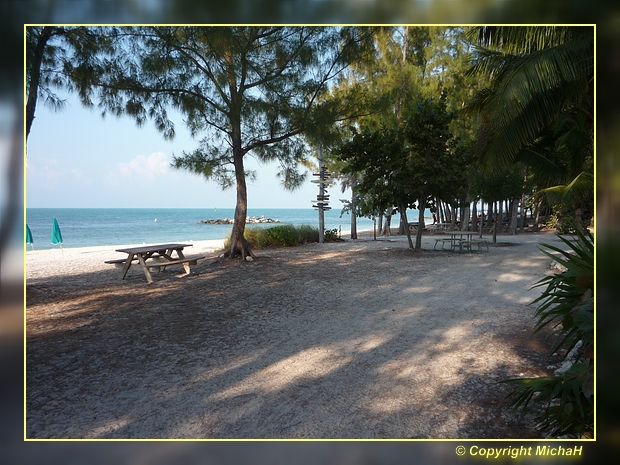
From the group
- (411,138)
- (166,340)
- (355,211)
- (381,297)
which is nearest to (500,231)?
(355,211)

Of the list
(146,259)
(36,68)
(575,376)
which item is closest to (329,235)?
(146,259)

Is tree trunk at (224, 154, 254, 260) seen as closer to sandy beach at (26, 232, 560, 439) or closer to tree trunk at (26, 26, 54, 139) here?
sandy beach at (26, 232, 560, 439)

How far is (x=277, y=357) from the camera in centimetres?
313

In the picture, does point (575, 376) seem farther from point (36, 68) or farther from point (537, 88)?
point (36, 68)

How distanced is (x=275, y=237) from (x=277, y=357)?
8.37 metres

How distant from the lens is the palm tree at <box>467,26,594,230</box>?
9.77 feet

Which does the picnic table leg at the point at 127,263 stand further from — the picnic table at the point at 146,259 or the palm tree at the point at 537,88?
the palm tree at the point at 537,88

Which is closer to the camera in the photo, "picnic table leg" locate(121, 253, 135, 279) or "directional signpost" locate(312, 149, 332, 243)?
"picnic table leg" locate(121, 253, 135, 279)

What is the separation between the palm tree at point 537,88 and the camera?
2977 millimetres

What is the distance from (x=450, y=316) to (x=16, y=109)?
390 cm

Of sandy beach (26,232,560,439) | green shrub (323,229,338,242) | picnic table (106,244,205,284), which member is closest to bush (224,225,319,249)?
green shrub (323,229,338,242)

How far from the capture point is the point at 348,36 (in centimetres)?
475

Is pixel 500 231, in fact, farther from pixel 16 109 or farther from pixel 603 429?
pixel 16 109

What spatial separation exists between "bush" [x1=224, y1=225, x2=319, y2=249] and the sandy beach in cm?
484
